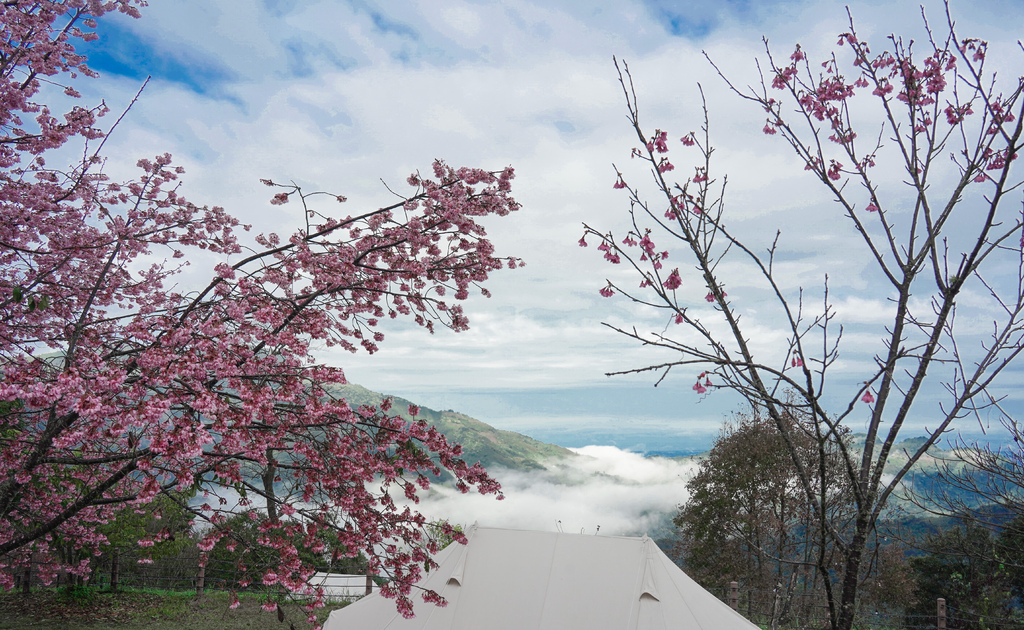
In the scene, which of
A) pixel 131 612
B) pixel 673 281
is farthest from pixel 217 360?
pixel 131 612

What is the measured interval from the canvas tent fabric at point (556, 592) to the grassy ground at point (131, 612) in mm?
3841

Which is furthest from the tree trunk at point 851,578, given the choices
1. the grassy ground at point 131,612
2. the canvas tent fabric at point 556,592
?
the grassy ground at point 131,612

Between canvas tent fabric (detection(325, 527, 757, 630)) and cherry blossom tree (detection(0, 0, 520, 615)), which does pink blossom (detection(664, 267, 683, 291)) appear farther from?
canvas tent fabric (detection(325, 527, 757, 630))

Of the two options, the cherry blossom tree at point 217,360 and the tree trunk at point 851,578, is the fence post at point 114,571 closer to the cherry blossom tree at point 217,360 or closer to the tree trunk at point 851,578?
the cherry blossom tree at point 217,360

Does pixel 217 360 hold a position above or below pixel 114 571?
above

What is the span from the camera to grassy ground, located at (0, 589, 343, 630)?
10.1m

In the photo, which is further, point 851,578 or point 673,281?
point 673,281

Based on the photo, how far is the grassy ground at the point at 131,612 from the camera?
33.3 feet

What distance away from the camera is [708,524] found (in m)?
16.5

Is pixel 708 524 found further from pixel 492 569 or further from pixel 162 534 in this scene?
pixel 162 534

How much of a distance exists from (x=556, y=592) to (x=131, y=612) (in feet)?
29.4

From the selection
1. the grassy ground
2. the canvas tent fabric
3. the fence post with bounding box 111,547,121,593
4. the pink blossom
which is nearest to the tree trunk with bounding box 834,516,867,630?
the pink blossom

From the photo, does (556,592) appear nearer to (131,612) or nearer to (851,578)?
(851,578)

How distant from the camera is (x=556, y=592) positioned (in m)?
6.84
